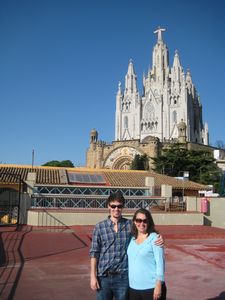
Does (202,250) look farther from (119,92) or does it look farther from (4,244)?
(119,92)

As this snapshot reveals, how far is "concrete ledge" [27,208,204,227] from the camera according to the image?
15875 mm

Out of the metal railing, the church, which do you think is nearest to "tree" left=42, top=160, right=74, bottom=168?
the church

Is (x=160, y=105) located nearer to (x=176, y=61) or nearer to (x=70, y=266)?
(x=176, y=61)

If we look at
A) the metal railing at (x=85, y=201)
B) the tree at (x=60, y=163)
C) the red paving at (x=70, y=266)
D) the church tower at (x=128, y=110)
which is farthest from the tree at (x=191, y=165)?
the church tower at (x=128, y=110)

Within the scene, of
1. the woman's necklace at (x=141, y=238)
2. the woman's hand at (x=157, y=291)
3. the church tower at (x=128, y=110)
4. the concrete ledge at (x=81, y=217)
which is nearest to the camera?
the woman's hand at (x=157, y=291)

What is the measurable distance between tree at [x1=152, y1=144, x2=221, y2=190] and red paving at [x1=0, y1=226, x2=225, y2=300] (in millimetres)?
23891

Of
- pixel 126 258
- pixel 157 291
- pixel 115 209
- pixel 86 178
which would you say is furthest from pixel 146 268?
pixel 86 178

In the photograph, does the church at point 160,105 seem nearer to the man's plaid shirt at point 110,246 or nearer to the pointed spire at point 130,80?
the pointed spire at point 130,80

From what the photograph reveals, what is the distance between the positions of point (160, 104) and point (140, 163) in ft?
115

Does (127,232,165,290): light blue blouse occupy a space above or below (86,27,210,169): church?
below

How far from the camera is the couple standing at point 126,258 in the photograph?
3.38m

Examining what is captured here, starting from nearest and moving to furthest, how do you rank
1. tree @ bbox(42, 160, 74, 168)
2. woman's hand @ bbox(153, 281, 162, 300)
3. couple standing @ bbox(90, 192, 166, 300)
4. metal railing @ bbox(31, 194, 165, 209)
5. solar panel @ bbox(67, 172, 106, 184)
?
1. woman's hand @ bbox(153, 281, 162, 300)
2. couple standing @ bbox(90, 192, 166, 300)
3. metal railing @ bbox(31, 194, 165, 209)
4. solar panel @ bbox(67, 172, 106, 184)
5. tree @ bbox(42, 160, 74, 168)

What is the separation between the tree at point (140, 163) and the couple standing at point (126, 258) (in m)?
43.5

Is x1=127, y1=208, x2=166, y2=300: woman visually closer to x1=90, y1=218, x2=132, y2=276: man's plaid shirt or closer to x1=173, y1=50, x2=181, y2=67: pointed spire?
x1=90, y1=218, x2=132, y2=276: man's plaid shirt
